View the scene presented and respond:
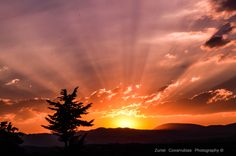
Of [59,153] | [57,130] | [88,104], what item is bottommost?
[59,153]

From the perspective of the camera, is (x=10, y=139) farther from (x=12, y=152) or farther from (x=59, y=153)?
(x=59, y=153)

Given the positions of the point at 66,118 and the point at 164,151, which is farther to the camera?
the point at 164,151

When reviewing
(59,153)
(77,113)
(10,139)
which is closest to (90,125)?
(77,113)

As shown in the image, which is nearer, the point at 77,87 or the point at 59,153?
the point at 59,153

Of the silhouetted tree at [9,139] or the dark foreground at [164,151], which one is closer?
the silhouetted tree at [9,139]

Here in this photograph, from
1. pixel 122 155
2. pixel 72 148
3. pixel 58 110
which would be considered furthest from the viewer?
pixel 122 155

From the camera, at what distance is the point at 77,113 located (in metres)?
33.9

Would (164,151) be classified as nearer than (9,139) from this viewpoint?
No

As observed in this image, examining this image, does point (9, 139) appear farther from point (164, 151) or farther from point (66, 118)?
point (164, 151)

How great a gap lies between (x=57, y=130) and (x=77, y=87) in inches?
194

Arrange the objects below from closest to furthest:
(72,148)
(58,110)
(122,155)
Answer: (72,148) < (58,110) < (122,155)

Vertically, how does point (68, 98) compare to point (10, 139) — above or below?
above

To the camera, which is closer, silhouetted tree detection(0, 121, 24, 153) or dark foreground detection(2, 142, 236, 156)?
silhouetted tree detection(0, 121, 24, 153)

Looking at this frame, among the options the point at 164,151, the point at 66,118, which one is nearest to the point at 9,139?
the point at 66,118
